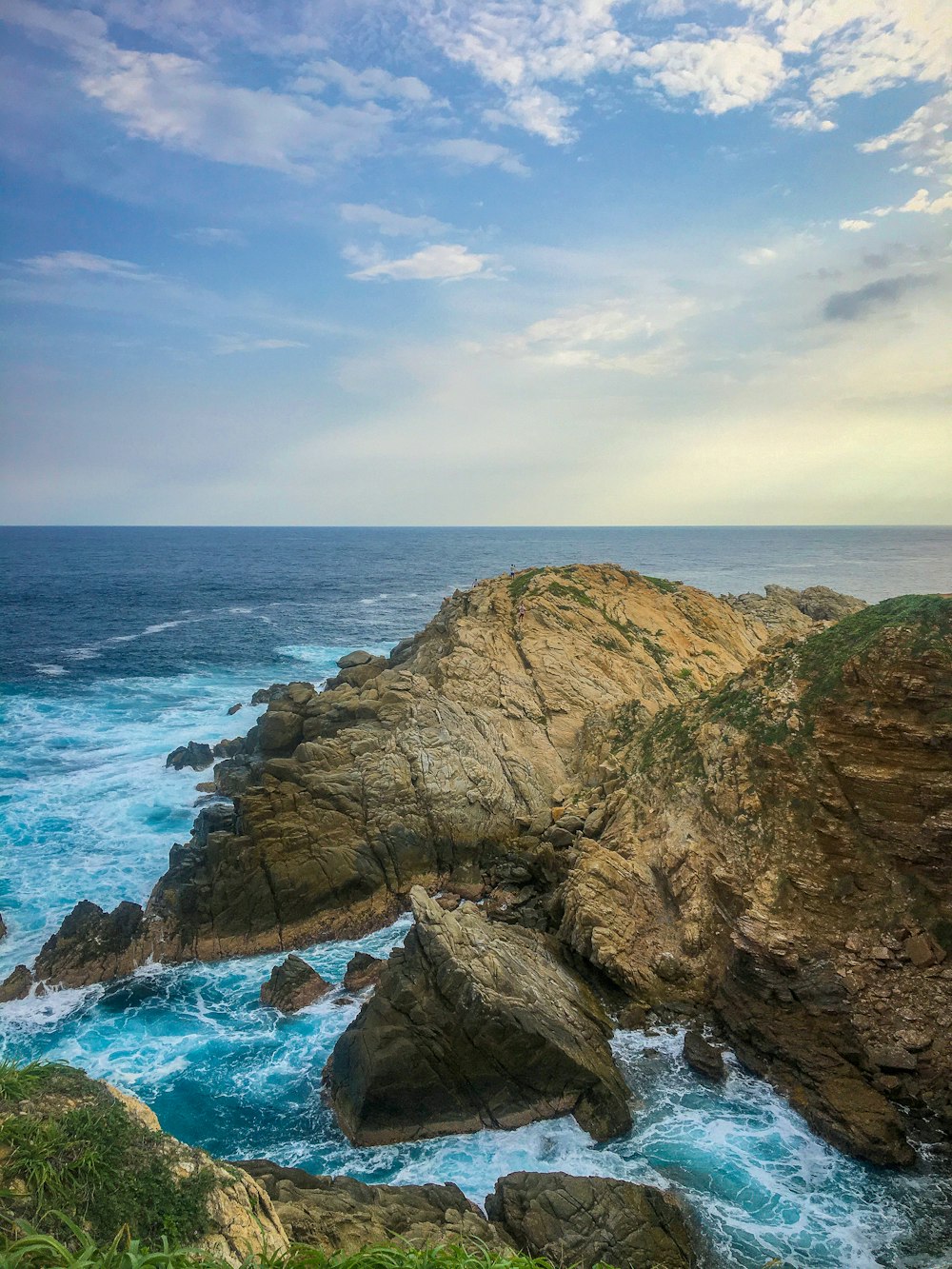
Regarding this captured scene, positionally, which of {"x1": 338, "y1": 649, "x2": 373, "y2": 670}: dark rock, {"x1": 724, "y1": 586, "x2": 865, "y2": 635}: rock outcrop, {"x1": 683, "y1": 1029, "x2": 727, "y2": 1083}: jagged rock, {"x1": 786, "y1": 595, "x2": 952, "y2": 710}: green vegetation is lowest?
{"x1": 683, "y1": 1029, "x2": 727, "y2": 1083}: jagged rock

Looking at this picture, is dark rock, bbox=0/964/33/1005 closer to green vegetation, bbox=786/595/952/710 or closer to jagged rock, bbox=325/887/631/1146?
jagged rock, bbox=325/887/631/1146

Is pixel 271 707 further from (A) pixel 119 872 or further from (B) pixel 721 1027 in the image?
(B) pixel 721 1027

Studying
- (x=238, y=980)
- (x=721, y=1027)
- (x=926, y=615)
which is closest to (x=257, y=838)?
(x=238, y=980)

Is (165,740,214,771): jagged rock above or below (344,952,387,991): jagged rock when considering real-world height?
above

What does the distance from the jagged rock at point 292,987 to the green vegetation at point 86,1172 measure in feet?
49.7

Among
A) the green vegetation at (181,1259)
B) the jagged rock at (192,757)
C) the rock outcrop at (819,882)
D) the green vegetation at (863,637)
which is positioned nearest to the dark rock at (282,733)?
the jagged rock at (192,757)

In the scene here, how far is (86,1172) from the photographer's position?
682 centimetres

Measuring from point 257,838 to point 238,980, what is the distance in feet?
15.8

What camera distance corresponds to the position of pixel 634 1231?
13.2 m

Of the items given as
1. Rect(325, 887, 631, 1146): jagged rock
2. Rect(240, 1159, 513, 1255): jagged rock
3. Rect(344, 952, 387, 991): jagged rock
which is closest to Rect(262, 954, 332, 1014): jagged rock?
Rect(344, 952, 387, 991): jagged rock

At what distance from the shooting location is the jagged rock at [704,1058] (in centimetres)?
1788

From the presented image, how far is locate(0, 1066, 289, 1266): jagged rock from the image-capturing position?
6434 millimetres

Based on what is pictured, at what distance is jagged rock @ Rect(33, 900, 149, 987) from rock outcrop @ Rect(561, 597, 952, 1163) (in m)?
15.4

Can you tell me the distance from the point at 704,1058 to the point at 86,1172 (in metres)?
15.8
